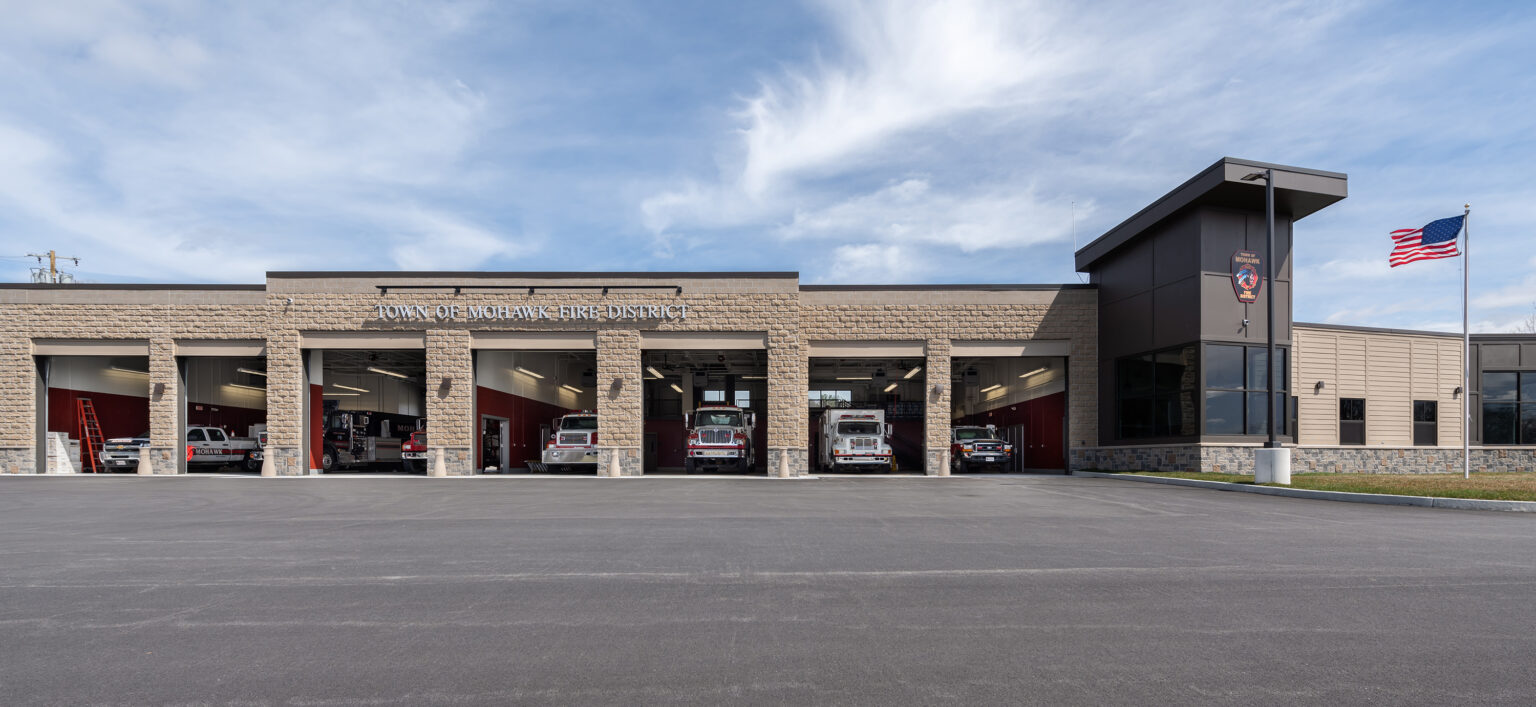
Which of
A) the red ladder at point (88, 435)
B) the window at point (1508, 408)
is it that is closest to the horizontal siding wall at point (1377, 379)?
the window at point (1508, 408)

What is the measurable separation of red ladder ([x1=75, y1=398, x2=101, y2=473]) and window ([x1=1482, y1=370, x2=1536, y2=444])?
4760cm

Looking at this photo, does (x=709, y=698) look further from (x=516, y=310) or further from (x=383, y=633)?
(x=516, y=310)

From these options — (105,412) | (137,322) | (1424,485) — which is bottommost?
(1424,485)

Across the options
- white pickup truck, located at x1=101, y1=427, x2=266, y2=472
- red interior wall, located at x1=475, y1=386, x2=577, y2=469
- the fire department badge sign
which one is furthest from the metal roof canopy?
white pickup truck, located at x1=101, y1=427, x2=266, y2=472

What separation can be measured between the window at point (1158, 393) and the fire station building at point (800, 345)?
72 mm

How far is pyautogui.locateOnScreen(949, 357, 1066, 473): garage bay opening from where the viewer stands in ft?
102

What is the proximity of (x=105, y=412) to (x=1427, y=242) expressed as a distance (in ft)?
132

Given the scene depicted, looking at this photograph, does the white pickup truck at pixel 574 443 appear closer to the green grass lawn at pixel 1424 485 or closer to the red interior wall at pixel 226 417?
the red interior wall at pixel 226 417

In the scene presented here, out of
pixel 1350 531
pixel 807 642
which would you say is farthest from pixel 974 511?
pixel 807 642

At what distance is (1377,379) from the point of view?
27.8 metres

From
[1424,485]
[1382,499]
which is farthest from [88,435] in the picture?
[1424,485]

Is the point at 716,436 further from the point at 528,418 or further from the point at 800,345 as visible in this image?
the point at 528,418

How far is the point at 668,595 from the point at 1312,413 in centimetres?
2656

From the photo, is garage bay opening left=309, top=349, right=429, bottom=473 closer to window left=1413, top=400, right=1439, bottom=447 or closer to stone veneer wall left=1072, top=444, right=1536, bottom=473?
stone veneer wall left=1072, top=444, right=1536, bottom=473
